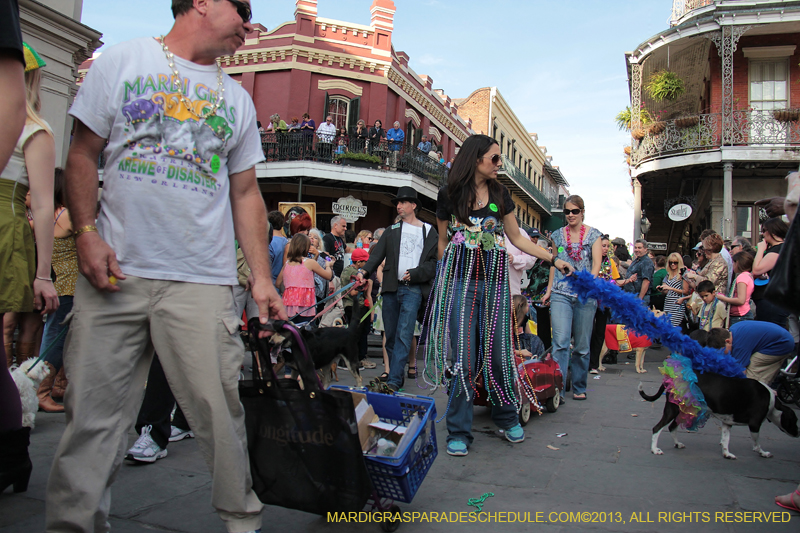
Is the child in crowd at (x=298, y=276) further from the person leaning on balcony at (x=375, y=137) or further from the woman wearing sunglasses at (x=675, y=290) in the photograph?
the person leaning on balcony at (x=375, y=137)

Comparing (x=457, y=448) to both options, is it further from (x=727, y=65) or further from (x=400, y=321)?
(x=727, y=65)

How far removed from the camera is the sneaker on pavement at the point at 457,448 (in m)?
3.79

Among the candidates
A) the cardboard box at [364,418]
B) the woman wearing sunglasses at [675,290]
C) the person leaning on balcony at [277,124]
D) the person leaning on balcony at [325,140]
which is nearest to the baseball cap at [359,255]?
the cardboard box at [364,418]

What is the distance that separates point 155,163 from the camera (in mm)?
2059

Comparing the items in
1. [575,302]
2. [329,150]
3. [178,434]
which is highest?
[329,150]

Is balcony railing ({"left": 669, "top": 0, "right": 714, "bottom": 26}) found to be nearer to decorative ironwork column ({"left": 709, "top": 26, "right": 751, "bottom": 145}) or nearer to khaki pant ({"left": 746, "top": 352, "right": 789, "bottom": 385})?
decorative ironwork column ({"left": 709, "top": 26, "right": 751, "bottom": 145})

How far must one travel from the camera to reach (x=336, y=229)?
30.0 ft

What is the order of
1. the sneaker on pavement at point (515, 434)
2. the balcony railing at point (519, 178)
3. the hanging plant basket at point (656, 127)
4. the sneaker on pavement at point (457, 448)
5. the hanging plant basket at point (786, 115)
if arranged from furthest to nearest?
the balcony railing at point (519, 178) < the hanging plant basket at point (656, 127) < the hanging plant basket at point (786, 115) < the sneaker on pavement at point (515, 434) < the sneaker on pavement at point (457, 448)

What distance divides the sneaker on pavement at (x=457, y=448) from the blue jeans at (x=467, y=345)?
33 millimetres

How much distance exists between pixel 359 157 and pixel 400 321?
15.0 m

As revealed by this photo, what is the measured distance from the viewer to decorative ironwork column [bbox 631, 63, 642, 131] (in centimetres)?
1833

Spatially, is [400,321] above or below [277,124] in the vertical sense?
below

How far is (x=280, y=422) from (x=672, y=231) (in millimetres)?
30017

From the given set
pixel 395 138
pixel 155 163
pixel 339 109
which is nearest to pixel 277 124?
pixel 339 109
